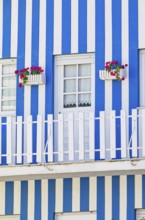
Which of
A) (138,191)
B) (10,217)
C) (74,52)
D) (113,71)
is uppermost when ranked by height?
(74,52)

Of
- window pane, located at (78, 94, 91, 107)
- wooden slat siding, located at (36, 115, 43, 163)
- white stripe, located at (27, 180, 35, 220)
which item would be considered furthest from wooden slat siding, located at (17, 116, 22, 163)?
window pane, located at (78, 94, 91, 107)

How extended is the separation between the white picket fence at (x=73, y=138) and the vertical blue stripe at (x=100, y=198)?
57 centimetres

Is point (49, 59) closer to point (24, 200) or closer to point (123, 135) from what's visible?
point (123, 135)

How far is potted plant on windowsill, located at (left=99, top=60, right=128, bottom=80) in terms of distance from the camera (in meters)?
29.0

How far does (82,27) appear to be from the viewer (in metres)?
29.8

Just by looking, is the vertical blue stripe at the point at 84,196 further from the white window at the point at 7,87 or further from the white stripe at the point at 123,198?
the white window at the point at 7,87

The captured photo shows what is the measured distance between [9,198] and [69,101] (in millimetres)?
2467

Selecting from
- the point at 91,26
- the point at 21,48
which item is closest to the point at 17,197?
the point at 21,48

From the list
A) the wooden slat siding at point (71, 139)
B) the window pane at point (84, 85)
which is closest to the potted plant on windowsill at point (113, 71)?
the window pane at point (84, 85)

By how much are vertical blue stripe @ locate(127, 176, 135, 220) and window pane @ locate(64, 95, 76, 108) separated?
2122 mm

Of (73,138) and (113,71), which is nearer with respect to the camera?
(73,138)

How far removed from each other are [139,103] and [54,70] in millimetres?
2143

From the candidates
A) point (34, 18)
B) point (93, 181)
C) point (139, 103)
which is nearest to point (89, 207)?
point (93, 181)

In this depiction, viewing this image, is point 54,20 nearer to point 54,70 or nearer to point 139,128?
point 54,70
